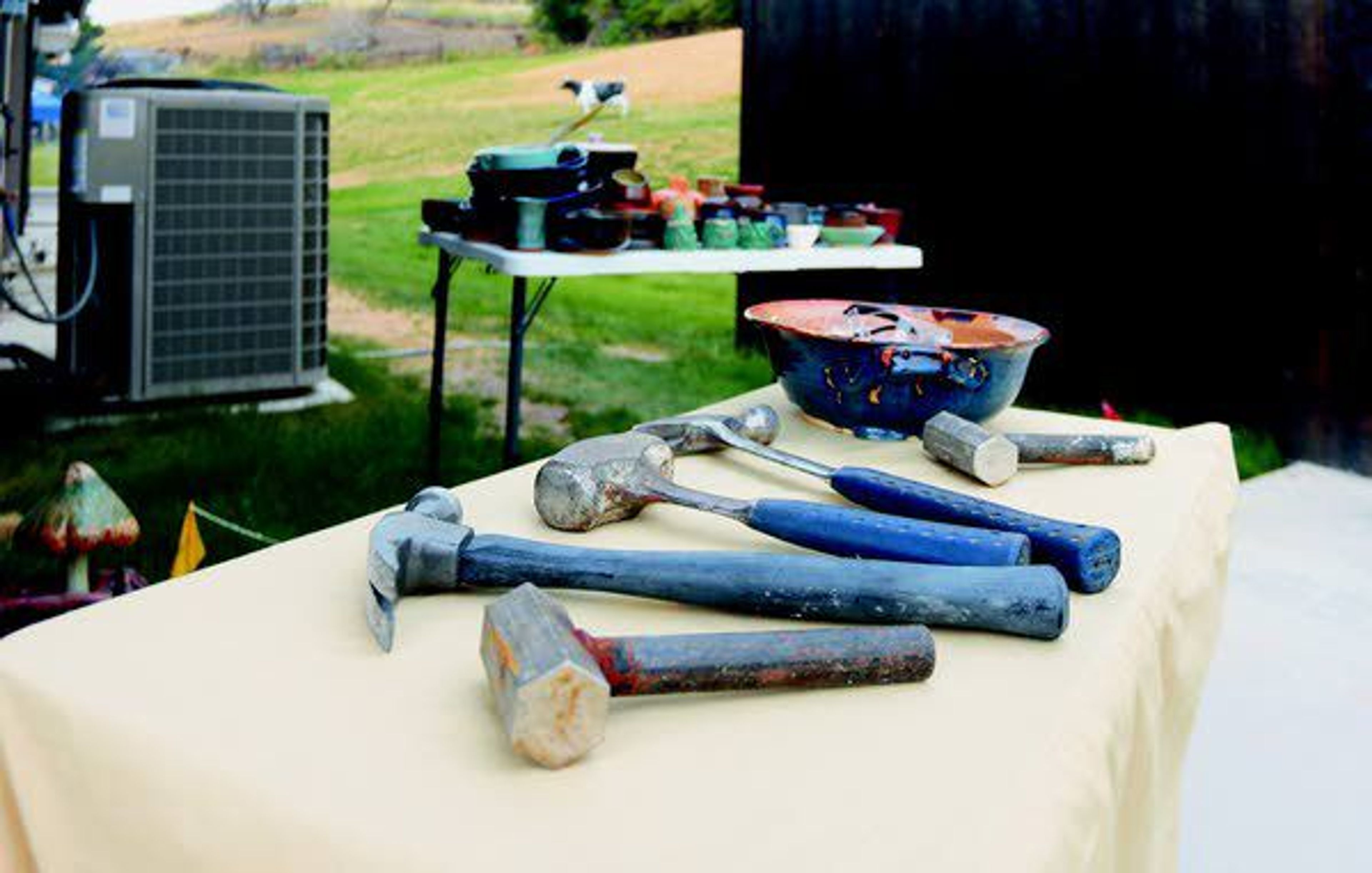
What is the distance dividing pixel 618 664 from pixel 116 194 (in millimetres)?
4018

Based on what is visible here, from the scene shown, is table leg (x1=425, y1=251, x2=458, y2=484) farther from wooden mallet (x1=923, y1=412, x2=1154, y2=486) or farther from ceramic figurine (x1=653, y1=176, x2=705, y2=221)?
wooden mallet (x1=923, y1=412, x2=1154, y2=486)

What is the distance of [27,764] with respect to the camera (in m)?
0.82

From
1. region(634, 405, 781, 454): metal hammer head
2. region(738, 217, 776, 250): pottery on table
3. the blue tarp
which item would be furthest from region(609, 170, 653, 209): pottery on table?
the blue tarp

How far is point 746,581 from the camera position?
92 cm

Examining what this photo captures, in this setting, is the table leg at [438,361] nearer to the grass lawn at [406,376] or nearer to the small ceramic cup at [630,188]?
the grass lawn at [406,376]

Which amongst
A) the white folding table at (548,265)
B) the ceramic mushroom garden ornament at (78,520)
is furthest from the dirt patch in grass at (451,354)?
the ceramic mushroom garden ornament at (78,520)

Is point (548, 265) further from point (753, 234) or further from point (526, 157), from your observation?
point (753, 234)

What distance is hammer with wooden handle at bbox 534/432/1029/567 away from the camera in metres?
1.00

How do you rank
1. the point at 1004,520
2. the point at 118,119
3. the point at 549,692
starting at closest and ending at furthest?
1. the point at 549,692
2. the point at 1004,520
3. the point at 118,119

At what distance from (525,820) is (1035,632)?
0.43 m

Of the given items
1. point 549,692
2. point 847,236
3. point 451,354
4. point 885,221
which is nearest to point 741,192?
point 847,236

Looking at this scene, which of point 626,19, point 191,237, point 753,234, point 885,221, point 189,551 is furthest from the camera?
point 626,19

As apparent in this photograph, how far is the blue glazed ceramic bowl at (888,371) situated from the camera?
4.68 feet

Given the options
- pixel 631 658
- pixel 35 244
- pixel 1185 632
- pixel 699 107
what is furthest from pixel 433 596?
pixel 699 107
